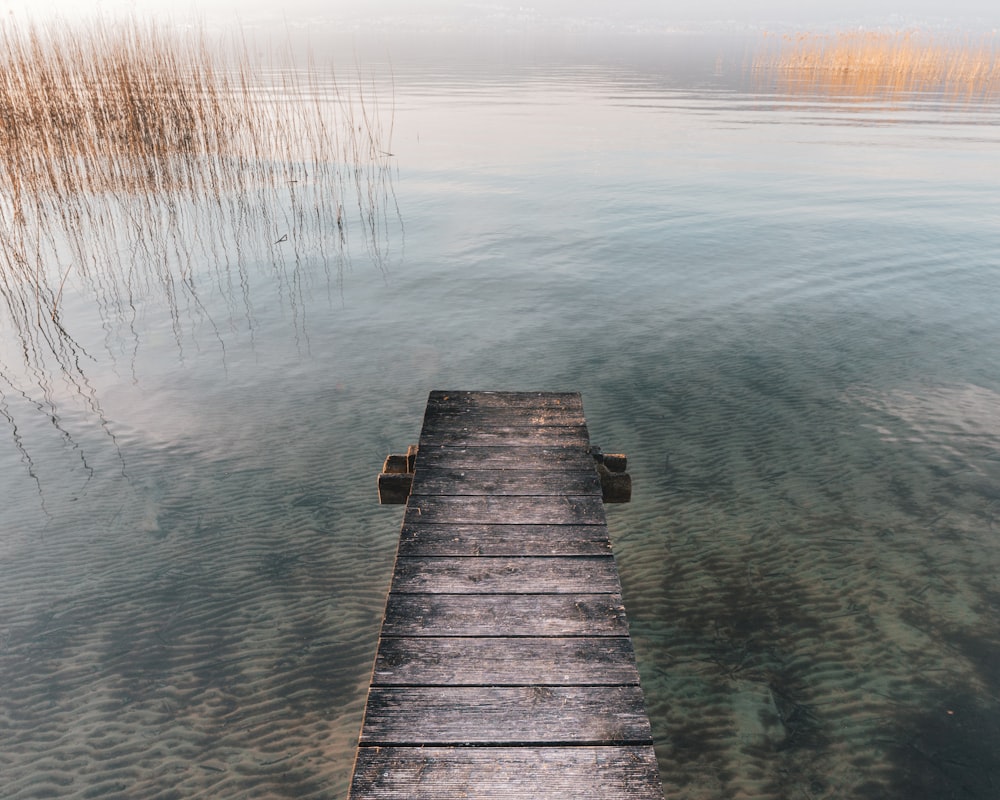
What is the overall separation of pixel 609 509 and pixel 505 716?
3.27 meters

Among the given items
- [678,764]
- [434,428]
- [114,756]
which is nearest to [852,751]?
[678,764]

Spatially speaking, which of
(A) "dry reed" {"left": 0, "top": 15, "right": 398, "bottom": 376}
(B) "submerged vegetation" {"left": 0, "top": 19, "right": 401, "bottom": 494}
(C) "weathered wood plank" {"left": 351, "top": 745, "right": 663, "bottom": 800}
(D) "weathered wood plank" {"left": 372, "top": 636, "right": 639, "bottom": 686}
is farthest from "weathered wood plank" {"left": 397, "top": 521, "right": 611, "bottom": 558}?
(A) "dry reed" {"left": 0, "top": 15, "right": 398, "bottom": 376}

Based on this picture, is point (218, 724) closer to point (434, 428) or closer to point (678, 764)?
point (434, 428)

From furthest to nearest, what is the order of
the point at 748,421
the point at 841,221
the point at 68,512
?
1. the point at 841,221
2. the point at 748,421
3. the point at 68,512

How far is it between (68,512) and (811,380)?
816 centimetres

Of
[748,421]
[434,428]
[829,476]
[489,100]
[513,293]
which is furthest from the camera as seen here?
[489,100]

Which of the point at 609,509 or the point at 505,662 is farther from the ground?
the point at 505,662

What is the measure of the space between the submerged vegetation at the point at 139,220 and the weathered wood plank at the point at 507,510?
4.71 meters

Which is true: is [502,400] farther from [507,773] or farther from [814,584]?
[507,773]

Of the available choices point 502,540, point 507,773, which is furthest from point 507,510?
point 507,773

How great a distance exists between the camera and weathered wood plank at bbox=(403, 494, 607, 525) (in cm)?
395

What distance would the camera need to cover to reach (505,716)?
2668mm

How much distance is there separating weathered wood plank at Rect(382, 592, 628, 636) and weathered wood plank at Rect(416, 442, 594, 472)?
132 centimetres

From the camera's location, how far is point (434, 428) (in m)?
4.99
